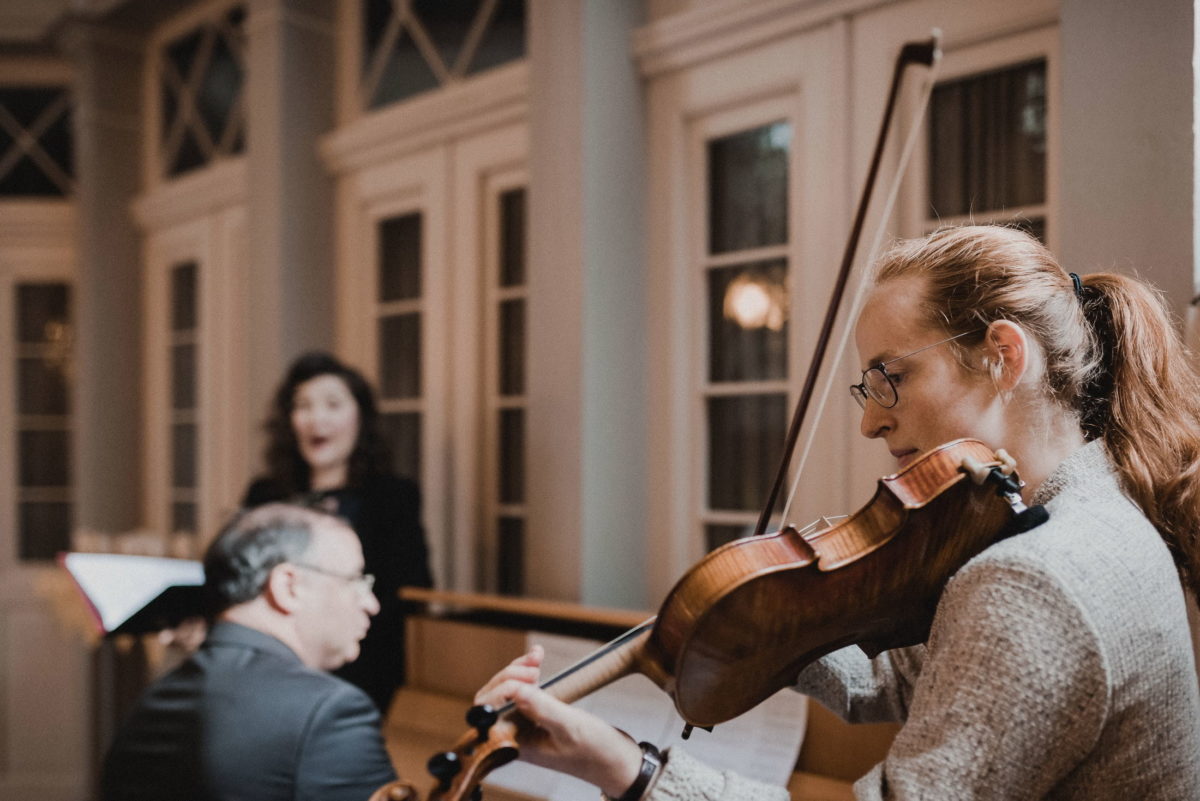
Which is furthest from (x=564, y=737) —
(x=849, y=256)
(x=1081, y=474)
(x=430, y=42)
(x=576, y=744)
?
(x=430, y=42)

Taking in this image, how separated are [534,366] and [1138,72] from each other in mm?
1605

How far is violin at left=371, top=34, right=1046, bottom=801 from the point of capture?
3.29 feet

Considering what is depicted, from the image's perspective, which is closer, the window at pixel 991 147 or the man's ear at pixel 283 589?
the man's ear at pixel 283 589

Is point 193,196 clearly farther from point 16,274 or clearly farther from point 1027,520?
point 1027,520

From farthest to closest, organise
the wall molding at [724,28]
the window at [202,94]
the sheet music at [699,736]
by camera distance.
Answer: the window at [202,94] → the wall molding at [724,28] → the sheet music at [699,736]

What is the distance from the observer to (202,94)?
460cm

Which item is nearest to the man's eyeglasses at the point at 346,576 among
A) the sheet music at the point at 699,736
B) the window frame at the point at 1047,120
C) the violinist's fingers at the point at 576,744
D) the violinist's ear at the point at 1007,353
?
the sheet music at the point at 699,736

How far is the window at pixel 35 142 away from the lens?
16.7 ft

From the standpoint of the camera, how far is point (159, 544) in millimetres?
4137

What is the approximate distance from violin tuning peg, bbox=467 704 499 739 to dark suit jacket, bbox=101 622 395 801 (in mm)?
601

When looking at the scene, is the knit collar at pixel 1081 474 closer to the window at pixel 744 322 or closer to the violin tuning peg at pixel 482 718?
the violin tuning peg at pixel 482 718

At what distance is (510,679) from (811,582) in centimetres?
31

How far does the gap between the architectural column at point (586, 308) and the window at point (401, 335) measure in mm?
870

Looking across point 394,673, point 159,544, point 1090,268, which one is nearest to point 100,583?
point 394,673
